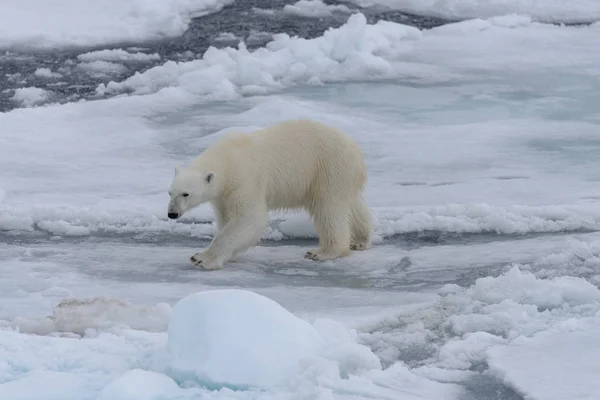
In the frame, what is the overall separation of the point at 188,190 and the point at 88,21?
7.56 m

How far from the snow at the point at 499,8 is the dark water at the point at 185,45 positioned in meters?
0.38

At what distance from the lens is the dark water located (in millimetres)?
10188

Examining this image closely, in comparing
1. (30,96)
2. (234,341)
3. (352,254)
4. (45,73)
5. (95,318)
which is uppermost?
(45,73)

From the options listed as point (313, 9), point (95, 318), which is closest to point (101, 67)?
point (313, 9)

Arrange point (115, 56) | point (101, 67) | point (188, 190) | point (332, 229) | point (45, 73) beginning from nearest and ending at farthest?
point (188, 190) < point (332, 229) < point (45, 73) < point (101, 67) < point (115, 56)

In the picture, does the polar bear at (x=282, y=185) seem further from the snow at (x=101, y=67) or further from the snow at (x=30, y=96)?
the snow at (x=101, y=67)

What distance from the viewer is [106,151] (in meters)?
8.00

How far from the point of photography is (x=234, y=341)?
3562 millimetres

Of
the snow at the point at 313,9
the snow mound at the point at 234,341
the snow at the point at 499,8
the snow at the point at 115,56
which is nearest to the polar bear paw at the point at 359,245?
the snow mound at the point at 234,341

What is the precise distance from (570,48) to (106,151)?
5.77 m

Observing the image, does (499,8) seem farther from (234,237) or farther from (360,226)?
(234,237)

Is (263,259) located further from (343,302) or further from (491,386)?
(491,386)

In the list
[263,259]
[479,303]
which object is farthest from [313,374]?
[263,259]

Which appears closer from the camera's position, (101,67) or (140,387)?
(140,387)
